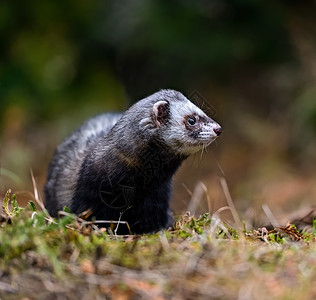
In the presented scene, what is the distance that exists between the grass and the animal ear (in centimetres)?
145

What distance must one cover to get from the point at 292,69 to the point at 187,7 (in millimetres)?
2311

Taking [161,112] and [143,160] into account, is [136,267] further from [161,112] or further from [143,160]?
[161,112]

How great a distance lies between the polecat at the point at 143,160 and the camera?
466 centimetres

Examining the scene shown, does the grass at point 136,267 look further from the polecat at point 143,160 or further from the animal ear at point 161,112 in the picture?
the animal ear at point 161,112

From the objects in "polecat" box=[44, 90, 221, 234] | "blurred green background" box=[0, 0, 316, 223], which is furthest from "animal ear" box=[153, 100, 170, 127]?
"blurred green background" box=[0, 0, 316, 223]

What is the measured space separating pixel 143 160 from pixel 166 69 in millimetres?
6675

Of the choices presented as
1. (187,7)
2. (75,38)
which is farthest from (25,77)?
(187,7)

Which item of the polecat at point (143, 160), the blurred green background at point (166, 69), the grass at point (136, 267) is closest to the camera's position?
the grass at point (136, 267)

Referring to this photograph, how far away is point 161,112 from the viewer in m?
4.75

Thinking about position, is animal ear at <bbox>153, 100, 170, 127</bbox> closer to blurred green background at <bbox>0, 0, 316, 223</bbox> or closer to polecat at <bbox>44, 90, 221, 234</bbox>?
polecat at <bbox>44, 90, 221, 234</bbox>

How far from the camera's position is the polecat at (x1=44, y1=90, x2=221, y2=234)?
4660 millimetres

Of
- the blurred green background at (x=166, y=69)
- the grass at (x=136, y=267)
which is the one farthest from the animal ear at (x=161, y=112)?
the blurred green background at (x=166, y=69)

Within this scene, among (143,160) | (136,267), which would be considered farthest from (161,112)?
(136,267)

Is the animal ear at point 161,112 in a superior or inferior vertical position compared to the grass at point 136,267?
superior
